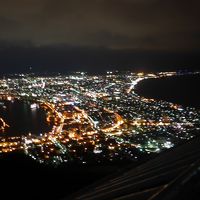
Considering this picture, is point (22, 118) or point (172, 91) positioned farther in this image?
point (172, 91)

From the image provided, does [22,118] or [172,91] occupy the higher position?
[172,91]

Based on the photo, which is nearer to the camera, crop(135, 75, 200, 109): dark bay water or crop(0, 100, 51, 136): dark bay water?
crop(0, 100, 51, 136): dark bay water

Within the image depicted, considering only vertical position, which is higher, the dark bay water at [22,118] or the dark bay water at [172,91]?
the dark bay water at [172,91]

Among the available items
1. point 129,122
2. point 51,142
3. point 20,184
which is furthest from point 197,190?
point 129,122

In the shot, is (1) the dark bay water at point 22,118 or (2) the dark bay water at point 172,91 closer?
(1) the dark bay water at point 22,118

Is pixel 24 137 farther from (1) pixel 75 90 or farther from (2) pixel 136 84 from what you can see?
(2) pixel 136 84
